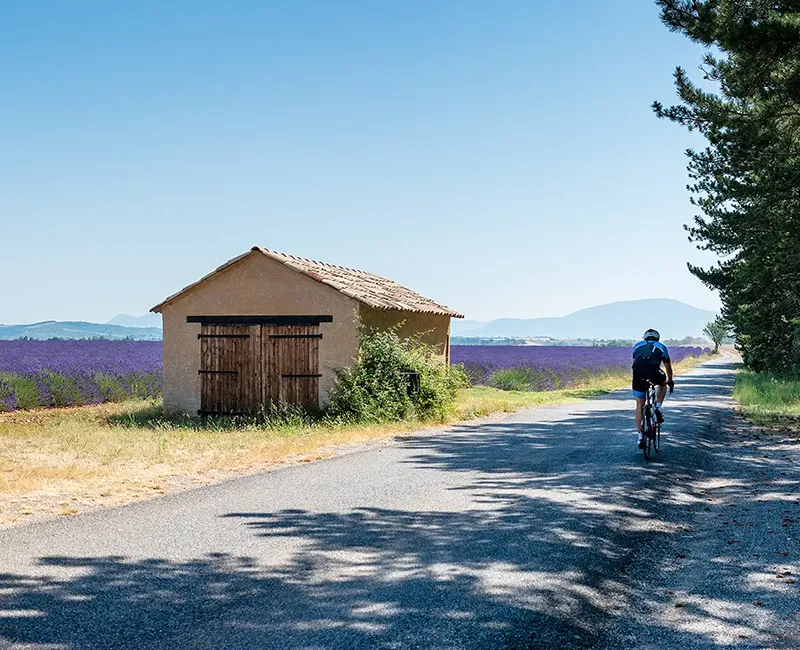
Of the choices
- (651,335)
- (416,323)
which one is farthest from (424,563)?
(416,323)

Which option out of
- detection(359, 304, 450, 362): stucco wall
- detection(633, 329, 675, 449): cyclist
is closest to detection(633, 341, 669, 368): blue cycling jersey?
detection(633, 329, 675, 449): cyclist

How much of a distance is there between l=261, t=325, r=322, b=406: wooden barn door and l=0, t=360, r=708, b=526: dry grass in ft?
3.60

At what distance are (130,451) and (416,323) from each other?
935cm

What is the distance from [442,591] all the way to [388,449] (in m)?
6.51

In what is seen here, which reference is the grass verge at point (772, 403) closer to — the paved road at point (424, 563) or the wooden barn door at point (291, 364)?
the paved road at point (424, 563)

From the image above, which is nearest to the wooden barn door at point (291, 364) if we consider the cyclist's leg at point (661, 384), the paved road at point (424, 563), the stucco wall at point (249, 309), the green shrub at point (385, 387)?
the stucco wall at point (249, 309)

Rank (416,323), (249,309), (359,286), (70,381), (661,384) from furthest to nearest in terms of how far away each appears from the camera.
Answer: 1. (70,381)
2. (416,323)
3. (359,286)
4. (249,309)
5. (661,384)

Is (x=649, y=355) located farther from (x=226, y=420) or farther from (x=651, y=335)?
(x=226, y=420)

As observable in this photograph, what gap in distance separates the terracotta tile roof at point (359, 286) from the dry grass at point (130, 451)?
9.21ft

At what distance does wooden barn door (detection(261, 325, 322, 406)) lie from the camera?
16.2 metres

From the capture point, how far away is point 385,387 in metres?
15.7

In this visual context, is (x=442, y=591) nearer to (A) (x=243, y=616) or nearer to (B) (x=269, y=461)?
(A) (x=243, y=616)

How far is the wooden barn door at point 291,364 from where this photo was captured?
16188 mm

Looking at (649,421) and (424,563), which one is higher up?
(649,421)
